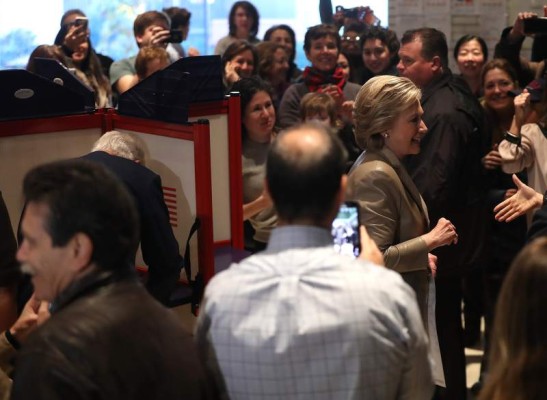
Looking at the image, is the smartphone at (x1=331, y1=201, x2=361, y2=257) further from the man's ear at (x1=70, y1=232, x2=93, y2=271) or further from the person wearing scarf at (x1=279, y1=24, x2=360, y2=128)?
the person wearing scarf at (x1=279, y1=24, x2=360, y2=128)

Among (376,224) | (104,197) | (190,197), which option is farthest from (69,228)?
(190,197)

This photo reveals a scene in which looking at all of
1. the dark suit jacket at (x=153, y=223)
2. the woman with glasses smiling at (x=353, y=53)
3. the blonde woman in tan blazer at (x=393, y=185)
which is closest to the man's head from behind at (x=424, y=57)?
the blonde woman in tan blazer at (x=393, y=185)

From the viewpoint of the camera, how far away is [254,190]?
439 centimetres

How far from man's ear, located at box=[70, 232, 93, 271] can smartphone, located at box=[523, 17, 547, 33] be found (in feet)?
12.4

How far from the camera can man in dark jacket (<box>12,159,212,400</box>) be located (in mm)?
1779

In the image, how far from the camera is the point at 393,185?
3.22 metres

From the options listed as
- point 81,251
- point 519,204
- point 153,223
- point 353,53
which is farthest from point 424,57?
point 81,251

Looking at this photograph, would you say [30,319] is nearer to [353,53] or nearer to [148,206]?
[148,206]

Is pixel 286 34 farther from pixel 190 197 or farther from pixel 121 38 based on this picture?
pixel 190 197

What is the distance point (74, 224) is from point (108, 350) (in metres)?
0.25

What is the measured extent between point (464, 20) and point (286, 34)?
4.43 feet

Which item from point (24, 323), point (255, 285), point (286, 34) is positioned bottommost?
point (24, 323)

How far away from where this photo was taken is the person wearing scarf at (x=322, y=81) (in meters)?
5.77

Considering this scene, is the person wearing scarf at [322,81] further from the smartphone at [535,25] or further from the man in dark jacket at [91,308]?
the man in dark jacket at [91,308]
